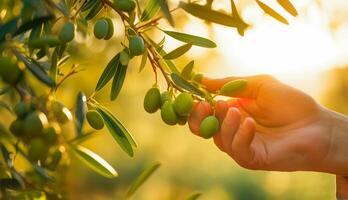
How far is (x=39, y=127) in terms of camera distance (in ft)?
2.73

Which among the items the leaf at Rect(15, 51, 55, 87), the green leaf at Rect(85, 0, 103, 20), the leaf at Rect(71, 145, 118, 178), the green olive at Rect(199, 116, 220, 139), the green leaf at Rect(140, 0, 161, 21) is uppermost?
the green leaf at Rect(85, 0, 103, 20)

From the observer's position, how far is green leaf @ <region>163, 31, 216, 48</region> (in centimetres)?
112

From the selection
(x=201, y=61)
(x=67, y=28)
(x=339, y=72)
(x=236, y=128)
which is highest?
(x=67, y=28)

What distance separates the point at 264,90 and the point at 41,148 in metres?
0.66

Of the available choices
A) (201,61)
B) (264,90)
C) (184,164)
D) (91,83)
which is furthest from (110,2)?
(184,164)

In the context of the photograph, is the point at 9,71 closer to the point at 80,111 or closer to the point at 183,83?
the point at 80,111

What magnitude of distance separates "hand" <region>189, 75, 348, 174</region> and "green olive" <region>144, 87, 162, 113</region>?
0.22m

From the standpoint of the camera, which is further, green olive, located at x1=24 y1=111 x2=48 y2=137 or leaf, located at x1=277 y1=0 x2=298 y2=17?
leaf, located at x1=277 y1=0 x2=298 y2=17

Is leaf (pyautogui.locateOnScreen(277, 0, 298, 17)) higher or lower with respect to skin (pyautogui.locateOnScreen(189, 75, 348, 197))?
higher

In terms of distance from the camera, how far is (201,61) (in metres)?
3.79

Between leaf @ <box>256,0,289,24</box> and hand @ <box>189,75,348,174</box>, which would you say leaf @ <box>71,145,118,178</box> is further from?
leaf @ <box>256,0,289,24</box>

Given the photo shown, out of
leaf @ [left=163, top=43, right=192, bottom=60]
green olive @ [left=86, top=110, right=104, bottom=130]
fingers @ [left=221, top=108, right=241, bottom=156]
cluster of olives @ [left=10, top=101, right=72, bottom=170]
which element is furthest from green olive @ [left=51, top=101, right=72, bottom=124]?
fingers @ [left=221, top=108, right=241, bottom=156]

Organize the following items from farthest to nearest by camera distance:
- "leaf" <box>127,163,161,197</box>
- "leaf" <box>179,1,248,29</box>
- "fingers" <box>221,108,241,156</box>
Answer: "leaf" <box>127,163,161,197</box> → "fingers" <box>221,108,241,156</box> → "leaf" <box>179,1,248,29</box>

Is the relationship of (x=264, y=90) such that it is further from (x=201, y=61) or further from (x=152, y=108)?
(x=201, y=61)
